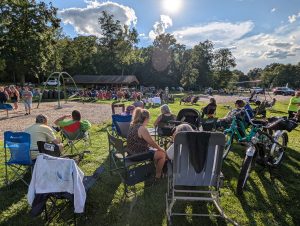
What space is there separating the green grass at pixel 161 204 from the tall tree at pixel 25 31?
35.2m

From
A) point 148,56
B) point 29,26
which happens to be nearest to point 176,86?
point 148,56

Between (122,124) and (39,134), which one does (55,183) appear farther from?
(122,124)

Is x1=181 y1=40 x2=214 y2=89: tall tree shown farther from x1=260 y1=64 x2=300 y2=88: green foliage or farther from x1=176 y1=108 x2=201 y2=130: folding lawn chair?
x1=176 y1=108 x2=201 y2=130: folding lawn chair

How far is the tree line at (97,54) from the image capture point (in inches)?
1464

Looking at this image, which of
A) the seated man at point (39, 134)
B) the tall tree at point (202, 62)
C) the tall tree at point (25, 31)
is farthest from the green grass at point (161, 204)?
the tall tree at point (202, 62)

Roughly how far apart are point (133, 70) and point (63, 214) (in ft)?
210

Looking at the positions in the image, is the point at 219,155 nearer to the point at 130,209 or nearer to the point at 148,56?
the point at 130,209

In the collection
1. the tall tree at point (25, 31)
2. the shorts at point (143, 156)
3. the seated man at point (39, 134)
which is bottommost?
the shorts at point (143, 156)

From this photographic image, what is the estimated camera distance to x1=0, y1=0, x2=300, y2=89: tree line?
37188mm

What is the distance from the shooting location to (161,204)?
458 centimetres

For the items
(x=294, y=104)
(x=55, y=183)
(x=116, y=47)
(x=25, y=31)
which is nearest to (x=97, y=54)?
(x=116, y=47)

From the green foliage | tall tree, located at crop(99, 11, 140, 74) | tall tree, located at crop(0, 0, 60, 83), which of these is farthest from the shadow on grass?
the green foliage

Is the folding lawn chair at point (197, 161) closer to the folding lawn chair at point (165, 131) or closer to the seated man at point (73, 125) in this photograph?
the folding lawn chair at point (165, 131)

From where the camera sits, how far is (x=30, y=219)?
4.04m
